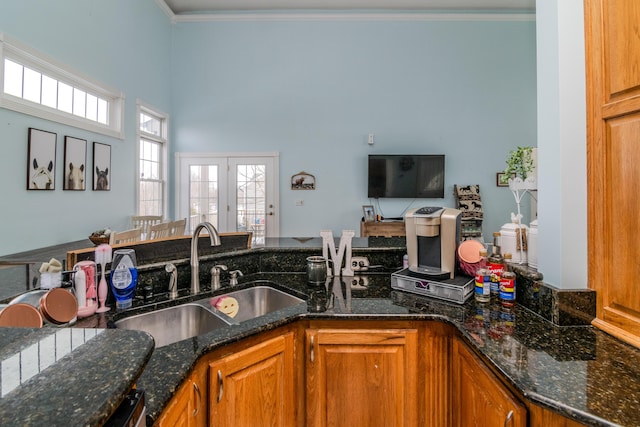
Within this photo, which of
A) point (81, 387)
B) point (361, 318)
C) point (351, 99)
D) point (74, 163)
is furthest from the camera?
point (351, 99)

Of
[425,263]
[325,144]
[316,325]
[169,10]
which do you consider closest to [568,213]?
[425,263]

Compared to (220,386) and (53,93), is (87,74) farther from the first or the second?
(220,386)

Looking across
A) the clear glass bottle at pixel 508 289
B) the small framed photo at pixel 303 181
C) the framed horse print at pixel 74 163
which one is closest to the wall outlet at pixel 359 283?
the clear glass bottle at pixel 508 289

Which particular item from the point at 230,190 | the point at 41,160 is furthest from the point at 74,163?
the point at 230,190

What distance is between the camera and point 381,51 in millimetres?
4965

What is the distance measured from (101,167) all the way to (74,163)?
393 millimetres

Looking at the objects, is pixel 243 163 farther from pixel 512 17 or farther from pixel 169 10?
pixel 512 17

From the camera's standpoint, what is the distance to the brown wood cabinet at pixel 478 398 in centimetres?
83

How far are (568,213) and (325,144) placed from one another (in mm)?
4129

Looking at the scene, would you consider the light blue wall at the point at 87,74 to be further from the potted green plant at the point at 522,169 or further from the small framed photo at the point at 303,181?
the potted green plant at the point at 522,169

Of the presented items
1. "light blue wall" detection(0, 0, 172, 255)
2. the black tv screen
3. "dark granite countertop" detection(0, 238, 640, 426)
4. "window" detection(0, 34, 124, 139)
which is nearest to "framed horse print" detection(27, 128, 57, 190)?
"light blue wall" detection(0, 0, 172, 255)

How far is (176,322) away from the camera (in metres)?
1.36

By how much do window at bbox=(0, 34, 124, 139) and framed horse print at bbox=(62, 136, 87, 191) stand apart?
7.4 inches

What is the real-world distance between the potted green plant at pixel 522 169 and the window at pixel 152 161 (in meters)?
4.41
